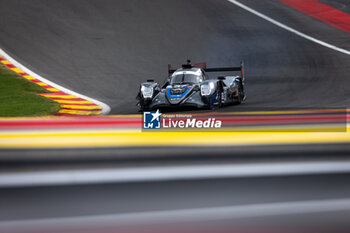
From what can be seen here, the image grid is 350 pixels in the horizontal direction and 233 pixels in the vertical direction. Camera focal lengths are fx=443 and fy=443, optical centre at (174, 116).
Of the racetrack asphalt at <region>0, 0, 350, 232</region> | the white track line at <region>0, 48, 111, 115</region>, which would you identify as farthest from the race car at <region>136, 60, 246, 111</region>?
the white track line at <region>0, 48, 111, 115</region>

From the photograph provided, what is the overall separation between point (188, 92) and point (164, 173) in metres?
6.20

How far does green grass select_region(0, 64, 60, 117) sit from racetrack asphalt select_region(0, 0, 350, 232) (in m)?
1.10

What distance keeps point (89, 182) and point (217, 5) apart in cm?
1877

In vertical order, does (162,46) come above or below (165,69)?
above

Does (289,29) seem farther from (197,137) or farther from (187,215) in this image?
(187,215)

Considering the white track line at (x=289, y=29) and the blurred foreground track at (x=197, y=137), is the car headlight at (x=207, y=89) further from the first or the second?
the white track line at (x=289, y=29)

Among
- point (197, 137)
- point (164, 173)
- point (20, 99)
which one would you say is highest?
point (20, 99)

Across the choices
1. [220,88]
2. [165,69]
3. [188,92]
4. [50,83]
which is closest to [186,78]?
[188,92]

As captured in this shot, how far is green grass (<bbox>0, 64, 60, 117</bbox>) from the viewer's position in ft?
24.4

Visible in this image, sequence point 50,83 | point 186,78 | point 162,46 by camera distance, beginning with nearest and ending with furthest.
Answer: point 186,78 < point 50,83 < point 162,46

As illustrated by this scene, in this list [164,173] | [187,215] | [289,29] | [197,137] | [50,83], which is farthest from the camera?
[289,29]

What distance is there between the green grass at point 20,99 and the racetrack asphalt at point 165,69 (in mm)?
1097

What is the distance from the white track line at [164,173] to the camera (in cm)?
194

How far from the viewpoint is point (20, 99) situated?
8.42m
